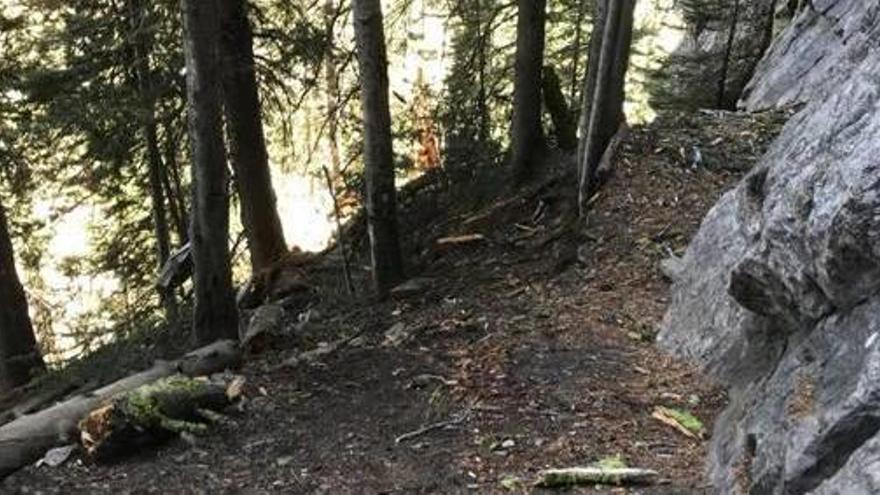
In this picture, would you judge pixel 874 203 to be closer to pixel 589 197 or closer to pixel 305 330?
pixel 589 197

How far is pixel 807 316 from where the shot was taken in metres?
5.39

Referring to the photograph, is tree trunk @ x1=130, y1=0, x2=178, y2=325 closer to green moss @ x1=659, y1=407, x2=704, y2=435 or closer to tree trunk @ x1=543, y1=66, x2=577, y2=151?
tree trunk @ x1=543, y1=66, x2=577, y2=151

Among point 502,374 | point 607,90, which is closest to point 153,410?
point 502,374

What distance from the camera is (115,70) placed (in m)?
13.9

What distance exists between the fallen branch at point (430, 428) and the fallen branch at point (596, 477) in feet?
3.85

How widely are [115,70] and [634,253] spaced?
→ 8507 mm

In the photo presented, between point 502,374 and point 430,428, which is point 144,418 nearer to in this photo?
point 430,428

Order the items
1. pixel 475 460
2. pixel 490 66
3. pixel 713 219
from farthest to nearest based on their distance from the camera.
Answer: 1. pixel 490 66
2. pixel 713 219
3. pixel 475 460

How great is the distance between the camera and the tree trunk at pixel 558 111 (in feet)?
45.0

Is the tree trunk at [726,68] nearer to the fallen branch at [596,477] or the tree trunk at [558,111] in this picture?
the tree trunk at [558,111]

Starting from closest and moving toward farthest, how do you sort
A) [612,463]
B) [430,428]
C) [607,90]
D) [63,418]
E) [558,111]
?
1. [612,463]
2. [430,428]
3. [63,418]
4. [607,90]
5. [558,111]

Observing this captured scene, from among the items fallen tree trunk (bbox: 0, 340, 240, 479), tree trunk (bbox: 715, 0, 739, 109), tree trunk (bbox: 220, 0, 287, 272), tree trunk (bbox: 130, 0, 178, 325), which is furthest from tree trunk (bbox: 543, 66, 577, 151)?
fallen tree trunk (bbox: 0, 340, 240, 479)

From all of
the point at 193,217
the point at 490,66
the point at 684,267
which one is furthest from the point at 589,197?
the point at 490,66

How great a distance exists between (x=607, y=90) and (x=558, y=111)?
3.06 meters
